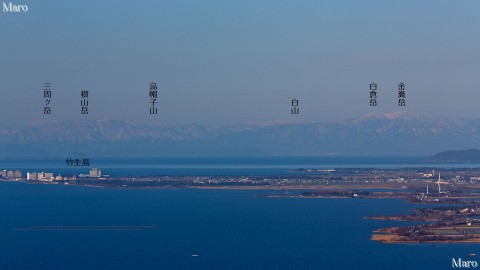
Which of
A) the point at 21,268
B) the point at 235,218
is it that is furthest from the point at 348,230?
the point at 21,268

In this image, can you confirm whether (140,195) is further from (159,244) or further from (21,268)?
(21,268)

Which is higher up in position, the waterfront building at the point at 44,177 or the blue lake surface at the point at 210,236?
the waterfront building at the point at 44,177

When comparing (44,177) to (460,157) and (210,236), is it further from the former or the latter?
(460,157)

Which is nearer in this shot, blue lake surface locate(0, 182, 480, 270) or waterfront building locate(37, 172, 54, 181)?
blue lake surface locate(0, 182, 480, 270)

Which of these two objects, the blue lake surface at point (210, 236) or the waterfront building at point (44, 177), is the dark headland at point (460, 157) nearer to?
the waterfront building at point (44, 177)
